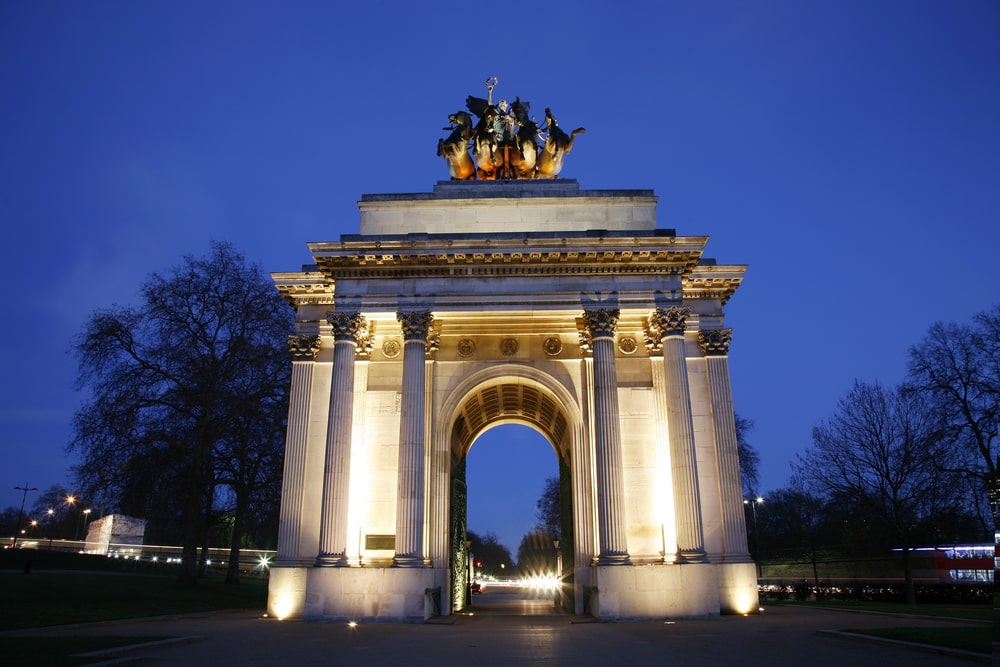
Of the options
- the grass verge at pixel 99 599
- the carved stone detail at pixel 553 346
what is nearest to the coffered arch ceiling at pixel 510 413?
the carved stone detail at pixel 553 346

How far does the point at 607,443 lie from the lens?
892 inches

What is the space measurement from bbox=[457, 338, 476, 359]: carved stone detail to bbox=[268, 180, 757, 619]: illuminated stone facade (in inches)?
1.6

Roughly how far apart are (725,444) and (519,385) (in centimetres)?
825

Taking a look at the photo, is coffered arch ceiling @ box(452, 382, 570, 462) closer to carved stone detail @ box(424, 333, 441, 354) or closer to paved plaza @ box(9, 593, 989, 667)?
carved stone detail @ box(424, 333, 441, 354)

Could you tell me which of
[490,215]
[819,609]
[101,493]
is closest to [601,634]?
[819,609]

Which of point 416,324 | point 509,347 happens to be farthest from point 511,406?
point 416,324

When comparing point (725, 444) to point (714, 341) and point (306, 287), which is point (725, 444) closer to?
point (714, 341)

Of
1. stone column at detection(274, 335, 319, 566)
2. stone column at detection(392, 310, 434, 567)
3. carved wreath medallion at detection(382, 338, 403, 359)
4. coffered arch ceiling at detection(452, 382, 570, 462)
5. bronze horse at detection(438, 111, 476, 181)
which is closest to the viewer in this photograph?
stone column at detection(392, 310, 434, 567)

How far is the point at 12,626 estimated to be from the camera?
16.9m

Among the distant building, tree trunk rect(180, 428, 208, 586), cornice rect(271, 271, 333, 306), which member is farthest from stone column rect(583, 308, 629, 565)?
the distant building

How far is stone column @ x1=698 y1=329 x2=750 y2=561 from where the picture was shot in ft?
77.5

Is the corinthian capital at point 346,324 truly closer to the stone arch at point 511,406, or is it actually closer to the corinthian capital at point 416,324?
the corinthian capital at point 416,324

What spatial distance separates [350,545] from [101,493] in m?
12.9

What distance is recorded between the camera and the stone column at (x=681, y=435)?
867 inches
